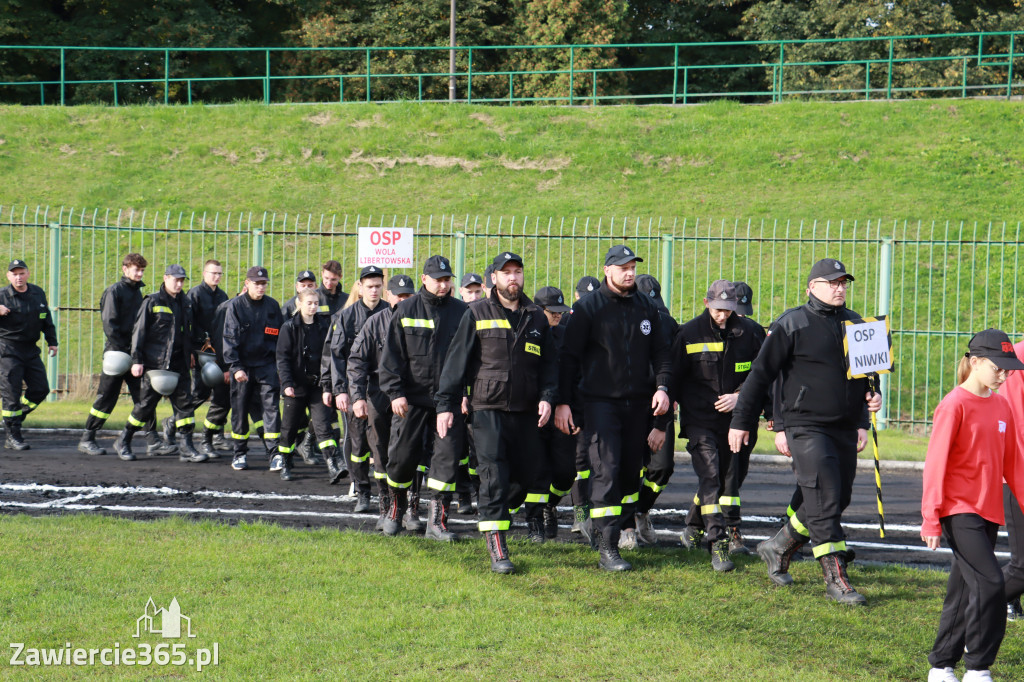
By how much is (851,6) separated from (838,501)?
33483 mm

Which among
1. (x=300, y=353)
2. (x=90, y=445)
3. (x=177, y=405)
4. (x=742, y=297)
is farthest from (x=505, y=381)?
(x=90, y=445)

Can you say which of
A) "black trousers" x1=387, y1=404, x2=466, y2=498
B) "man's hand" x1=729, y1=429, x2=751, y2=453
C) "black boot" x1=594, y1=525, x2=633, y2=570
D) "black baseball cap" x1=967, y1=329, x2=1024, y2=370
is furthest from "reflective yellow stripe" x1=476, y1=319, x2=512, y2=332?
"black baseball cap" x1=967, y1=329, x2=1024, y2=370

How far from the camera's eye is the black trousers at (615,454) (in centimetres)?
723

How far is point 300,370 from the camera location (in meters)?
10.8

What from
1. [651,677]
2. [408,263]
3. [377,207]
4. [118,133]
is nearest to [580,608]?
[651,677]

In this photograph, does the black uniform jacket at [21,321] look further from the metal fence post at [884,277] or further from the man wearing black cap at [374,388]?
the metal fence post at [884,277]

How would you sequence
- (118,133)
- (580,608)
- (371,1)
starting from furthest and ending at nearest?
(371,1)
(118,133)
(580,608)

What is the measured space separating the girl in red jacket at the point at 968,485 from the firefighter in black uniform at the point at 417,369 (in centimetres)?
385

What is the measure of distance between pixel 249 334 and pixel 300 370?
3.10 ft

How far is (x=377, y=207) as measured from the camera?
78.1 ft

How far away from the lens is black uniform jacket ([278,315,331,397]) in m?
10.7

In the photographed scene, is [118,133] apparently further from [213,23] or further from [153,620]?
[153,620]

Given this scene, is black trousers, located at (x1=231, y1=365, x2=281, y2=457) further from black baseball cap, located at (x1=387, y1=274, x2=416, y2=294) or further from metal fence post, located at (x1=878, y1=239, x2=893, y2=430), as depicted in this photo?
metal fence post, located at (x1=878, y1=239, x2=893, y2=430)

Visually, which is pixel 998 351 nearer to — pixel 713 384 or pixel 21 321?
pixel 713 384
